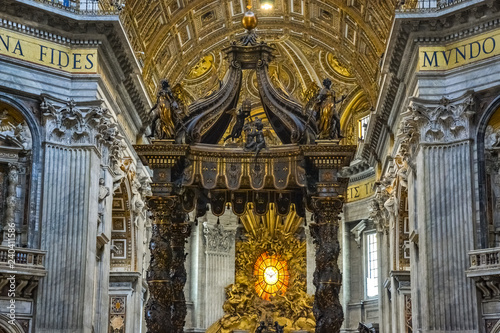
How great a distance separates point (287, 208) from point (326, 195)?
1648 mm

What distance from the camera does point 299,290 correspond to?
113 ft

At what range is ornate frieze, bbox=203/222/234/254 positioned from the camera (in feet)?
112

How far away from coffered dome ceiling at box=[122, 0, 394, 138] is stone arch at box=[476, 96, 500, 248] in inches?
228

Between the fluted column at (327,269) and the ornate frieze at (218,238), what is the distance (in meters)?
19.2

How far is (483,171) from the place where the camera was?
1914cm

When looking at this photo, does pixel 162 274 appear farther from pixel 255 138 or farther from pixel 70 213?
pixel 70 213

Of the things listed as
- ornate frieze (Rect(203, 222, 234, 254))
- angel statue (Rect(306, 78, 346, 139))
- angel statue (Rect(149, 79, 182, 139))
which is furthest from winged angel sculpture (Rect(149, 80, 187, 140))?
ornate frieze (Rect(203, 222, 234, 254))

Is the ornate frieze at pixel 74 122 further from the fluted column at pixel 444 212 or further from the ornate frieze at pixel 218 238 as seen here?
the ornate frieze at pixel 218 238

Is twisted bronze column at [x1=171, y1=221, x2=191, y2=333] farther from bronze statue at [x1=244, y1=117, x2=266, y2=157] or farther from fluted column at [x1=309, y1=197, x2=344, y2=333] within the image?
fluted column at [x1=309, y1=197, x2=344, y2=333]

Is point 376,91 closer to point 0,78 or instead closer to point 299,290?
point 299,290

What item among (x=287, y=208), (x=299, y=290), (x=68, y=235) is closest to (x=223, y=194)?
(x=287, y=208)

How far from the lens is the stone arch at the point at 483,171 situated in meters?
18.8

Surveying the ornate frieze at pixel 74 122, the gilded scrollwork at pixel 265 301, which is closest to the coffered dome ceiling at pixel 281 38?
the ornate frieze at pixel 74 122

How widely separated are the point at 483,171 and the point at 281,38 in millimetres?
12967
